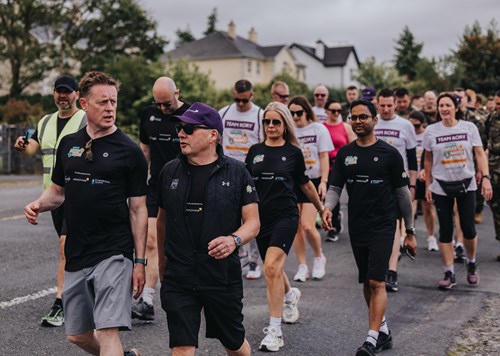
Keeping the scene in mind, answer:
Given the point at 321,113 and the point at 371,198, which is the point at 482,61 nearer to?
the point at 321,113

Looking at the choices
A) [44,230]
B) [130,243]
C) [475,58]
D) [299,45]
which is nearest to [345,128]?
[44,230]

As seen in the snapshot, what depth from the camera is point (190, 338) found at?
4.19 m

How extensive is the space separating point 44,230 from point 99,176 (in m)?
7.36

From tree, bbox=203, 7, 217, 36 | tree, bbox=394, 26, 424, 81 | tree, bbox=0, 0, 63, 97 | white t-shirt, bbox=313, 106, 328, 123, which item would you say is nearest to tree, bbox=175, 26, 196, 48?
tree, bbox=203, 7, 217, 36

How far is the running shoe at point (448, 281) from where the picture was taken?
8133mm

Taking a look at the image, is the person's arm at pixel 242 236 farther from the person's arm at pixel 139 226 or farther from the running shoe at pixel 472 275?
the running shoe at pixel 472 275

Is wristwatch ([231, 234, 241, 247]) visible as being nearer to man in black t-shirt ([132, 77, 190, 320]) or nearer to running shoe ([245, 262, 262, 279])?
man in black t-shirt ([132, 77, 190, 320])

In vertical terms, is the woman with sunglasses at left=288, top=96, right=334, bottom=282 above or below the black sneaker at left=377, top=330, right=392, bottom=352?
above

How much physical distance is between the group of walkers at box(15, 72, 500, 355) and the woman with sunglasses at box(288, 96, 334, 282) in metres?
0.02

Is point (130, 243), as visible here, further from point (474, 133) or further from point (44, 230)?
point (44, 230)

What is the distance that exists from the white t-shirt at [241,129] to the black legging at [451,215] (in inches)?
91.8

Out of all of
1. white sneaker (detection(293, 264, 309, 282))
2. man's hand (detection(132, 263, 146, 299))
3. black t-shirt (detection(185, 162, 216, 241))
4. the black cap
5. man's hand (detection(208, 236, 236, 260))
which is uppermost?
the black cap

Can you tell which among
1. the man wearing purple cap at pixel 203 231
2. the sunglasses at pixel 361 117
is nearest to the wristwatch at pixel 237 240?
the man wearing purple cap at pixel 203 231

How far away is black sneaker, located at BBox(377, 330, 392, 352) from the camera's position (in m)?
5.88
